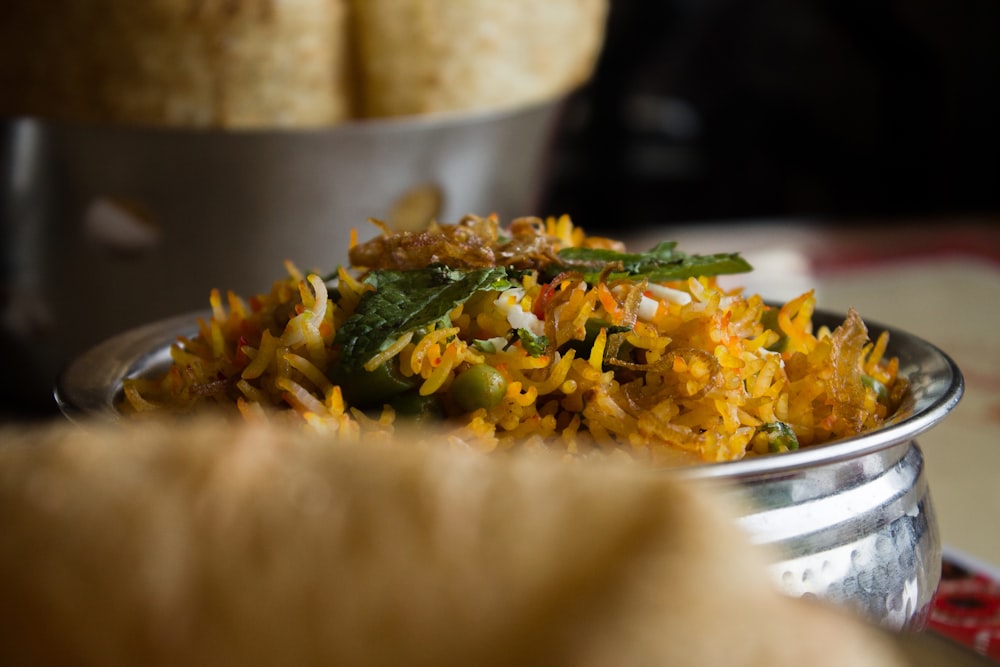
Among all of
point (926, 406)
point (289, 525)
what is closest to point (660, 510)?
point (289, 525)

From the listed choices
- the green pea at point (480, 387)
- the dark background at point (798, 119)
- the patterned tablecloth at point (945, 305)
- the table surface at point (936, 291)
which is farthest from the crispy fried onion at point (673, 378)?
the dark background at point (798, 119)

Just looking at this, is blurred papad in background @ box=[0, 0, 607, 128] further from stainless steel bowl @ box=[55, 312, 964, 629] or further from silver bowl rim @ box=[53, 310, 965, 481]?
stainless steel bowl @ box=[55, 312, 964, 629]

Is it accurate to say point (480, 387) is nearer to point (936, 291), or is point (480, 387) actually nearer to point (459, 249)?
point (459, 249)

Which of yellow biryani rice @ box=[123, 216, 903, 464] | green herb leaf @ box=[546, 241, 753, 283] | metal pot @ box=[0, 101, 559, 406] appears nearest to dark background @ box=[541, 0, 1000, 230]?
metal pot @ box=[0, 101, 559, 406]

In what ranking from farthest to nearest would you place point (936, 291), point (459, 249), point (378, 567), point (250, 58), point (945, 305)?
1. point (936, 291)
2. point (945, 305)
3. point (250, 58)
4. point (459, 249)
5. point (378, 567)

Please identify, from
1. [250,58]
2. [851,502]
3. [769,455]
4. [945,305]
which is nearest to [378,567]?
[769,455]

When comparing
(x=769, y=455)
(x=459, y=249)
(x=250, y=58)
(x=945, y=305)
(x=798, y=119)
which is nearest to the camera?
(x=769, y=455)
